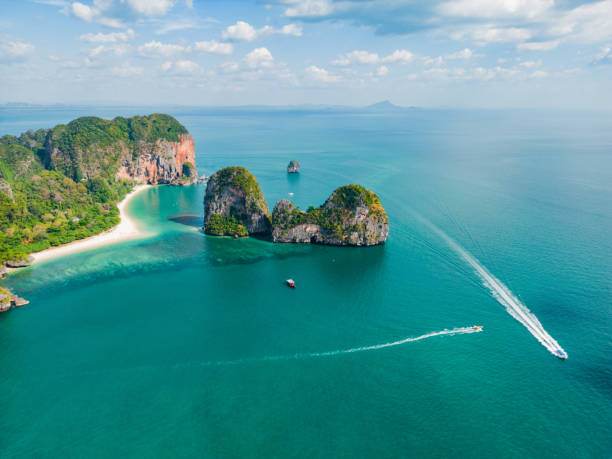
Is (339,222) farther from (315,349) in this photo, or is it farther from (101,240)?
(101,240)

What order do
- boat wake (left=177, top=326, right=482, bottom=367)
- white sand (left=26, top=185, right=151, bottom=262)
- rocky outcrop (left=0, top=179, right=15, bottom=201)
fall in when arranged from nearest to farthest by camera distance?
boat wake (left=177, top=326, right=482, bottom=367), white sand (left=26, top=185, right=151, bottom=262), rocky outcrop (left=0, top=179, right=15, bottom=201)

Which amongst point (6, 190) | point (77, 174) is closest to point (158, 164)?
point (77, 174)

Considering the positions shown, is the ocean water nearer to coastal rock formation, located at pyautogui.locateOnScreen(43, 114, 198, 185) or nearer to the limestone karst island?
the limestone karst island

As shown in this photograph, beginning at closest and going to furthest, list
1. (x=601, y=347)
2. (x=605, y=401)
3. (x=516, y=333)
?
1. (x=605, y=401)
2. (x=601, y=347)
3. (x=516, y=333)

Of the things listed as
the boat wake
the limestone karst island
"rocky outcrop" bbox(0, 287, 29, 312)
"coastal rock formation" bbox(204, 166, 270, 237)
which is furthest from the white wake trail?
"rocky outcrop" bbox(0, 287, 29, 312)

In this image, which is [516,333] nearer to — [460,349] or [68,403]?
[460,349]

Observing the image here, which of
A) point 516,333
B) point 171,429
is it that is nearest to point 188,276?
point 171,429

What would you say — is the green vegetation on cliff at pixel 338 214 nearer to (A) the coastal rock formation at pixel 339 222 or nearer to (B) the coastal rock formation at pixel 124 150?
(A) the coastal rock formation at pixel 339 222
